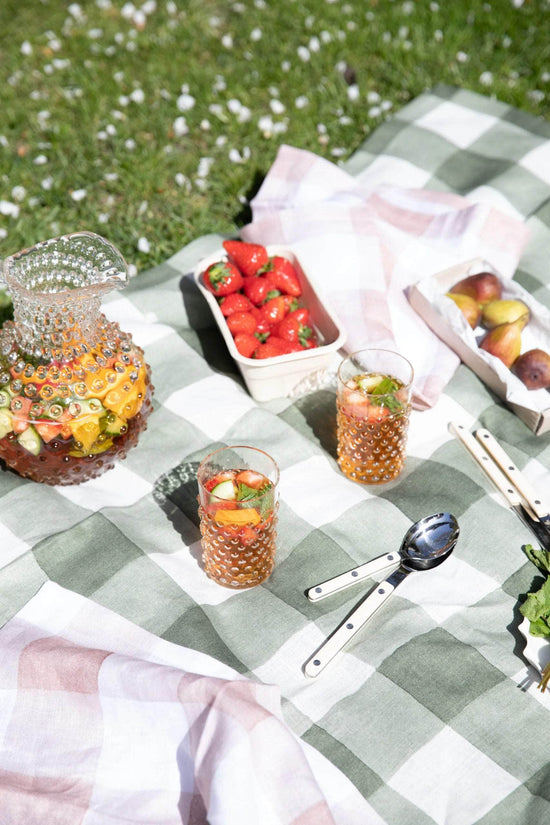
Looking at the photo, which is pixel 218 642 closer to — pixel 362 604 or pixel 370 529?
pixel 362 604

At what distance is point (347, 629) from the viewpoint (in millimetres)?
1630

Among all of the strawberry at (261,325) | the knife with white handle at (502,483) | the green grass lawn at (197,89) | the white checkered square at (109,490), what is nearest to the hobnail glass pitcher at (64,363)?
the white checkered square at (109,490)

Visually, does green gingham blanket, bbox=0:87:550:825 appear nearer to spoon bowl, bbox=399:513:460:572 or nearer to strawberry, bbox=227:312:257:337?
spoon bowl, bbox=399:513:460:572

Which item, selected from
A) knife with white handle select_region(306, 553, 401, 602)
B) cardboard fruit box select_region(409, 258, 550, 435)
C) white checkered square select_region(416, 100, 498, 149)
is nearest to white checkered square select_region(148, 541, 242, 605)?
knife with white handle select_region(306, 553, 401, 602)

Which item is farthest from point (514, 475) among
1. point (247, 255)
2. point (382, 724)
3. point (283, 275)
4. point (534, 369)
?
point (247, 255)

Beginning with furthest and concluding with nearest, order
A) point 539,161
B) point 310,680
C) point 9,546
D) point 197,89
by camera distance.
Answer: point 197,89
point 539,161
point 9,546
point 310,680

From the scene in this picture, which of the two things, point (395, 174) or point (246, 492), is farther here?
point (395, 174)

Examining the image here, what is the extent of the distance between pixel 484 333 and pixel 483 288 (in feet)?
0.41

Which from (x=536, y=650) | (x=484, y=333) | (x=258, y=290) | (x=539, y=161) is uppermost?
(x=539, y=161)

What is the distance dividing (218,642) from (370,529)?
1.43 feet

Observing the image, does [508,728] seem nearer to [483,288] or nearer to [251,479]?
[251,479]

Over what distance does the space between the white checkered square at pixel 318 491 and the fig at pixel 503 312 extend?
645mm

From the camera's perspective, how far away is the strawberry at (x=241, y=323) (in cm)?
213

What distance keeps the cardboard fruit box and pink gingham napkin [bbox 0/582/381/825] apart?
103 cm
